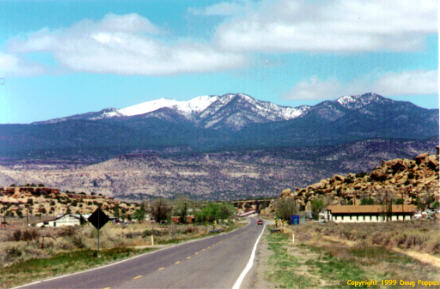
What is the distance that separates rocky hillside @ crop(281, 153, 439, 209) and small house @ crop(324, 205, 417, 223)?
383 centimetres

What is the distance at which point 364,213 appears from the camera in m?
111

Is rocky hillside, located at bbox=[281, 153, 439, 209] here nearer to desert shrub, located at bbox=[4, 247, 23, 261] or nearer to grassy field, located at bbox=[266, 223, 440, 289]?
grassy field, located at bbox=[266, 223, 440, 289]

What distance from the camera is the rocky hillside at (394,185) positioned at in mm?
119625

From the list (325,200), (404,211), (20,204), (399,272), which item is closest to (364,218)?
(404,211)

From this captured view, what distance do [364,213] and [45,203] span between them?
60905mm

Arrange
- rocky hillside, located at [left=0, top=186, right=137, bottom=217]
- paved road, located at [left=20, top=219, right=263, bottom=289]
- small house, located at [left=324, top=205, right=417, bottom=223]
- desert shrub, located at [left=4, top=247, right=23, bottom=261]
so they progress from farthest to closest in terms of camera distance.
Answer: rocky hillside, located at [left=0, top=186, right=137, bottom=217] < small house, located at [left=324, top=205, right=417, bottom=223] < desert shrub, located at [left=4, top=247, right=23, bottom=261] < paved road, located at [left=20, top=219, right=263, bottom=289]

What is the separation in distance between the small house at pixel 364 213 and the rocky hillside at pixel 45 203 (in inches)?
1719

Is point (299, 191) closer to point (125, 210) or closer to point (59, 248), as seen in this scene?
point (125, 210)

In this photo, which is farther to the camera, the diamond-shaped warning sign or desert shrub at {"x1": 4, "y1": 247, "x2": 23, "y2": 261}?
desert shrub at {"x1": 4, "y1": 247, "x2": 23, "y2": 261}

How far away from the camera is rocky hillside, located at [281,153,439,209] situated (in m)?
120

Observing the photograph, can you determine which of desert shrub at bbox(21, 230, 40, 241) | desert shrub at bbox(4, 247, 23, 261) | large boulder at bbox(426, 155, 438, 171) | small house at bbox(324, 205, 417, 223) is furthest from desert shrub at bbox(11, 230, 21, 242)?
large boulder at bbox(426, 155, 438, 171)

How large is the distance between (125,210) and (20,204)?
77.8ft

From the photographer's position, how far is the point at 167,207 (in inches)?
4594

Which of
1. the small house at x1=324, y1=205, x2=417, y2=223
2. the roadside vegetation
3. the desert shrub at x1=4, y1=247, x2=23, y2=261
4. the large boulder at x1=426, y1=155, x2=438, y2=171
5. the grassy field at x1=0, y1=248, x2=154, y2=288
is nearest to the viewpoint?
the grassy field at x1=0, y1=248, x2=154, y2=288
